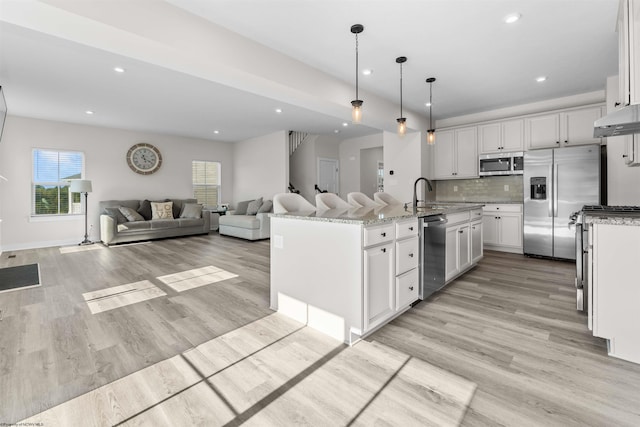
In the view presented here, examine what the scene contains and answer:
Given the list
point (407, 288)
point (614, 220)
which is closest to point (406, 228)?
point (407, 288)

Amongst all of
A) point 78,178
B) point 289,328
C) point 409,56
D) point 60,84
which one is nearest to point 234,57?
point 409,56

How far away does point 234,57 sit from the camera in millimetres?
2855

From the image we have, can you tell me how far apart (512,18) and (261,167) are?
6363 millimetres

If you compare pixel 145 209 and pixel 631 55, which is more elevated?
pixel 631 55

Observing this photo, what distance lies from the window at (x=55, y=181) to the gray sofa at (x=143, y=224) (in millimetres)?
672

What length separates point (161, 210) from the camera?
7156 millimetres

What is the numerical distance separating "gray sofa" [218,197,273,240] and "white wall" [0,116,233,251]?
1861 mm

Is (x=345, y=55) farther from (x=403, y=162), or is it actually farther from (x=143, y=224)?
(x=143, y=224)

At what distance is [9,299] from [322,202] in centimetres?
337

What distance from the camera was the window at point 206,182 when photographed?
8.49 meters

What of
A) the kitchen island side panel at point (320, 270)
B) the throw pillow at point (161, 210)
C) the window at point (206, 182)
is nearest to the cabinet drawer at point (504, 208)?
the kitchen island side panel at point (320, 270)

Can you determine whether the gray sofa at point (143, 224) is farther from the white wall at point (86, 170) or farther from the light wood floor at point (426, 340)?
the light wood floor at point (426, 340)

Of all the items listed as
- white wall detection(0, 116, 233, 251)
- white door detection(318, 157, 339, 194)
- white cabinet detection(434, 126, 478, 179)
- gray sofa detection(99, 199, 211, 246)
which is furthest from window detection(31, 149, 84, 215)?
white cabinet detection(434, 126, 478, 179)

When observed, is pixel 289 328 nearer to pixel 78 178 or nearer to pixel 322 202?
pixel 322 202
